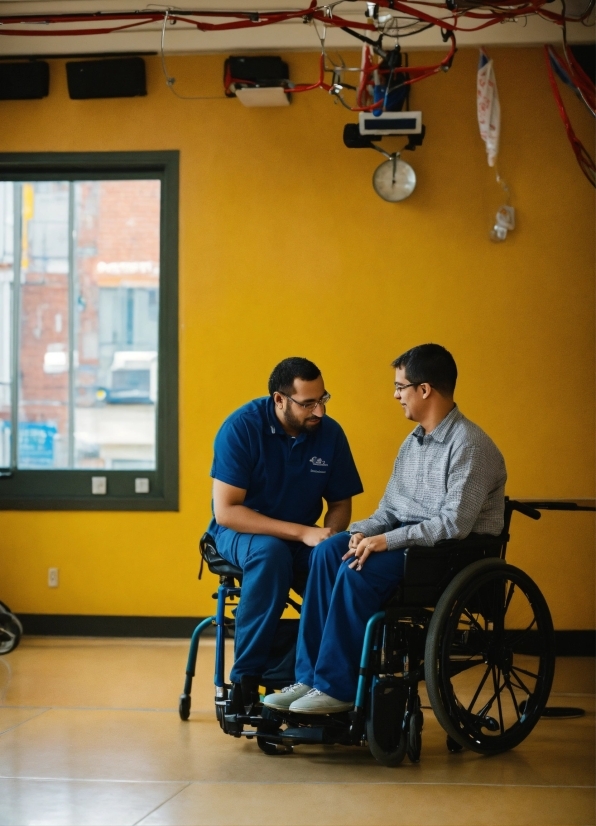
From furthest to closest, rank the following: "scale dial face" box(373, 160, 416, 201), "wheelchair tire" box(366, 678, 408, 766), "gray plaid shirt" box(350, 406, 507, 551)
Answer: "scale dial face" box(373, 160, 416, 201)
"gray plaid shirt" box(350, 406, 507, 551)
"wheelchair tire" box(366, 678, 408, 766)

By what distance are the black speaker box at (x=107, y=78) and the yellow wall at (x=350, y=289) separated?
0.07 m

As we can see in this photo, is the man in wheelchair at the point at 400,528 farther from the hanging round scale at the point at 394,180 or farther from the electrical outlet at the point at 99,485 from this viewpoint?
the electrical outlet at the point at 99,485

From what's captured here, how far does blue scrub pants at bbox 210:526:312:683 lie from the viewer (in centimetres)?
283

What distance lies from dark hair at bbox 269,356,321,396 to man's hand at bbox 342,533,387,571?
574mm

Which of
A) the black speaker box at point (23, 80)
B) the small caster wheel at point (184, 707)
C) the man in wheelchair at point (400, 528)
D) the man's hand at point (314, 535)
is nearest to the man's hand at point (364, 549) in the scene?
the man in wheelchair at point (400, 528)

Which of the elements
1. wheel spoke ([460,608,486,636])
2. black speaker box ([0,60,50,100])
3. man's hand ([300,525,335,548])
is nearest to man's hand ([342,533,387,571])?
man's hand ([300,525,335,548])

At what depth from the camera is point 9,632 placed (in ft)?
13.8

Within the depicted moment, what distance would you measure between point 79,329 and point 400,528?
2473 millimetres

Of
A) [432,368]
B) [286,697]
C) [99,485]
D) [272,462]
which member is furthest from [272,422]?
[99,485]

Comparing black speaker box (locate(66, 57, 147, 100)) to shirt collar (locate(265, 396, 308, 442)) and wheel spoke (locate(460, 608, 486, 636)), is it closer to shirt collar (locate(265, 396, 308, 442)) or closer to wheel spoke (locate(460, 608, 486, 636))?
shirt collar (locate(265, 396, 308, 442))

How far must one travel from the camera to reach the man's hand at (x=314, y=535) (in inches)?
117

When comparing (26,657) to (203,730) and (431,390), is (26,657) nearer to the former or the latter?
(203,730)

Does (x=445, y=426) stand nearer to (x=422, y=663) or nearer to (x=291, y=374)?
(x=291, y=374)

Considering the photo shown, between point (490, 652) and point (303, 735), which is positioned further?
point (490, 652)
